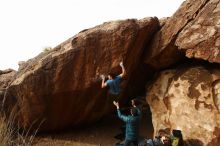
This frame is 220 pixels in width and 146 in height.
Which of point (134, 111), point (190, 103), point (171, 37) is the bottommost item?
point (190, 103)

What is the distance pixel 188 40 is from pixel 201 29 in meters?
0.46

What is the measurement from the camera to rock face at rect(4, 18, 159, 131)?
1195cm

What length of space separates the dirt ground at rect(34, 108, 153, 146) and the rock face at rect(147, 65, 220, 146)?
3.72 feet

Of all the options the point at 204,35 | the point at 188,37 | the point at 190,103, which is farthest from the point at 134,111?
the point at 204,35

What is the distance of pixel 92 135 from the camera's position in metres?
12.6

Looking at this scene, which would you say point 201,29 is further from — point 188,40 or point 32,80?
point 32,80

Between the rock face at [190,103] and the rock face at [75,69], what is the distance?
133cm

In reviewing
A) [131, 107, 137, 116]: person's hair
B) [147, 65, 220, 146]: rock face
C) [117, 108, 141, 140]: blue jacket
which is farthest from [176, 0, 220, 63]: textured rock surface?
[117, 108, 141, 140]: blue jacket

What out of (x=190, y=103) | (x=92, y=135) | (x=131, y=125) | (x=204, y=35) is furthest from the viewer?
(x=92, y=135)

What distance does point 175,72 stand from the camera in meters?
12.1

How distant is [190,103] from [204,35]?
1877 millimetres

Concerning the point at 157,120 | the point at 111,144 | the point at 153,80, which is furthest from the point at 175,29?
the point at 111,144

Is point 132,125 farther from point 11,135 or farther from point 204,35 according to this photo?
point 11,135

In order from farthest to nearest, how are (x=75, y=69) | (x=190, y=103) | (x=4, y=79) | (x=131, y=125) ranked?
1. (x=4, y=79)
2. (x=75, y=69)
3. (x=190, y=103)
4. (x=131, y=125)
